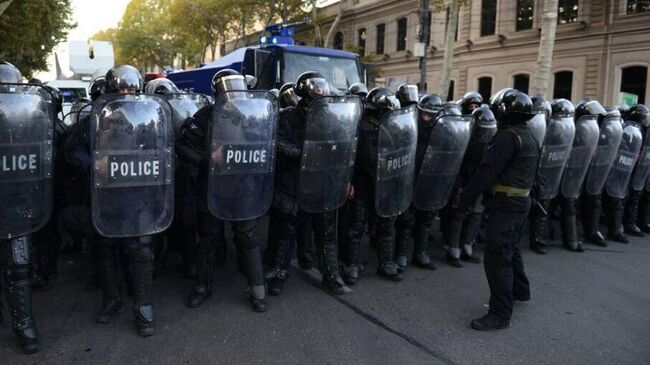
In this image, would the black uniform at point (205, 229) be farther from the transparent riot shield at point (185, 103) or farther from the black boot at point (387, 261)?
the black boot at point (387, 261)

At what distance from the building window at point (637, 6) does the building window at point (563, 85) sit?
121 inches

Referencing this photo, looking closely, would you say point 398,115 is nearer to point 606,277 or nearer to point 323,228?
point 323,228

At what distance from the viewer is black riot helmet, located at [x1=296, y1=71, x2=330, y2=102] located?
411 centimetres

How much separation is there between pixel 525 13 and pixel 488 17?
1.94 meters

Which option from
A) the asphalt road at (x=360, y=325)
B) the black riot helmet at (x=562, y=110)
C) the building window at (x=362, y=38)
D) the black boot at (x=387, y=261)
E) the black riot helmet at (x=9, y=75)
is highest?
the building window at (x=362, y=38)

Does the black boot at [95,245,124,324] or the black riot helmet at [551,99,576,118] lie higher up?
the black riot helmet at [551,99,576,118]

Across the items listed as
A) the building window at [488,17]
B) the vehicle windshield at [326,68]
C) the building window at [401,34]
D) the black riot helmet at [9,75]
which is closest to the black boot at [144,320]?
the black riot helmet at [9,75]

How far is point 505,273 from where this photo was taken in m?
3.85

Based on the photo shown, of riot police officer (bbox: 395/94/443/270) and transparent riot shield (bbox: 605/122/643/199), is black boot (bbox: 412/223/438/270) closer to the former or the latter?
riot police officer (bbox: 395/94/443/270)

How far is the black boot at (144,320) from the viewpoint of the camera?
358cm

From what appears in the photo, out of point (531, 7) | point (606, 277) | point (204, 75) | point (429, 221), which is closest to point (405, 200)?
point (429, 221)

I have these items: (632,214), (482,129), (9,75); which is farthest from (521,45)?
(9,75)

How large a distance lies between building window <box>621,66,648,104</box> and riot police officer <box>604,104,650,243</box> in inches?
534

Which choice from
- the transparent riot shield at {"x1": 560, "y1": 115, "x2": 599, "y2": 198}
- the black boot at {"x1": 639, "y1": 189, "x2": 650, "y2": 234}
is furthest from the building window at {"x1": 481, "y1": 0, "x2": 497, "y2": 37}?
the transparent riot shield at {"x1": 560, "y1": 115, "x2": 599, "y2": 198}
